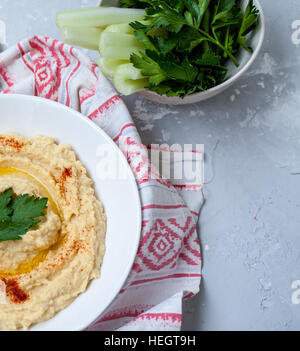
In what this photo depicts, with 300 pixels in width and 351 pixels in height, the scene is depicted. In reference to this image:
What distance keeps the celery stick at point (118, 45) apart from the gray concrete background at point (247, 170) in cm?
29

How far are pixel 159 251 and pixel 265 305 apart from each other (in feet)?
1.85

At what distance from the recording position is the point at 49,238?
6.26ft

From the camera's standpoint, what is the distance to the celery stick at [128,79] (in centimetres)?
194

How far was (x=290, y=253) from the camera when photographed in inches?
85.6

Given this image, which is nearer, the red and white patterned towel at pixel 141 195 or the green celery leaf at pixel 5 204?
the green celery leaf at pixel 5 204

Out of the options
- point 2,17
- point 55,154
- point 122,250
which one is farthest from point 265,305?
point 2,17

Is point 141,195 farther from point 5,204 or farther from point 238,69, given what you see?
point 238,69

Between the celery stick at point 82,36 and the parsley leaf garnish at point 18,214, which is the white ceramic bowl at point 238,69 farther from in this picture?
the parsley leaf garnish at point 18,214

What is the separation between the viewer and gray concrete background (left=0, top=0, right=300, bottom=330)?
2164 millimetres

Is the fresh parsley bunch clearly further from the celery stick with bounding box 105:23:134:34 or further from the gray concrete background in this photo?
the gray concrete background

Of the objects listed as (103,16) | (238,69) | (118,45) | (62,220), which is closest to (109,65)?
(118,45)

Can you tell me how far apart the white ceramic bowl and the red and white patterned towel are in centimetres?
17

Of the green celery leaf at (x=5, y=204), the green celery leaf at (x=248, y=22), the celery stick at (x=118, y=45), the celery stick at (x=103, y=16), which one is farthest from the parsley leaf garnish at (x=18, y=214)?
the green celery leaf at (x=248, y=22)
